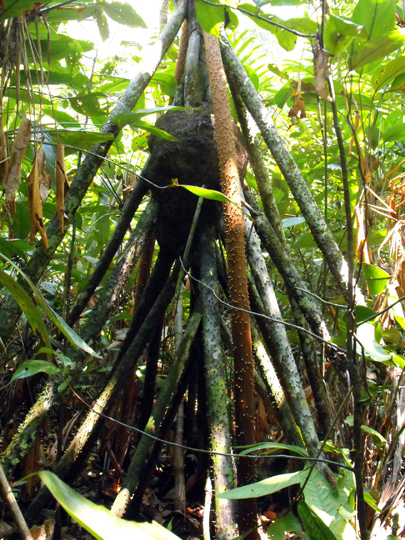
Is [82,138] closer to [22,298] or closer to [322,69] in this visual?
[22,298]

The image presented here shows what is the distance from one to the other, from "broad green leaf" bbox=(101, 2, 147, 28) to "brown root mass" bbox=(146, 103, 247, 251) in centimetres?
45

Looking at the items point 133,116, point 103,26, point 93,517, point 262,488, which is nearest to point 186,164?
point 133,116

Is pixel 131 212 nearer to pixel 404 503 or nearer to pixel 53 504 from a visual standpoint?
pixel 53 504

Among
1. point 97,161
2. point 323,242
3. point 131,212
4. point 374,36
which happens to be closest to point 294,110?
point 374,36

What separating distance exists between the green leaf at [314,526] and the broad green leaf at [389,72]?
5.56 ft

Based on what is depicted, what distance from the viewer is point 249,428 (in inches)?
60.5

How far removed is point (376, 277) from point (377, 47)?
0.79 metres

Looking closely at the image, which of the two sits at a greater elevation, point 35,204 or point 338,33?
point 338,33

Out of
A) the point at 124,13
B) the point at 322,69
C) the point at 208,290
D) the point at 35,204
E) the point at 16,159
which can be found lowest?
the point at 208,290

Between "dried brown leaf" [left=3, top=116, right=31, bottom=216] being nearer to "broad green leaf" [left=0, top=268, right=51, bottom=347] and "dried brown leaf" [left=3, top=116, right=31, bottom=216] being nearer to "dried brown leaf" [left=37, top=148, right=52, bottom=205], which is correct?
"dried brown leaf" [left=37, top=148, right=52, bottom=205]

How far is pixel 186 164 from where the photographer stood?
204cm

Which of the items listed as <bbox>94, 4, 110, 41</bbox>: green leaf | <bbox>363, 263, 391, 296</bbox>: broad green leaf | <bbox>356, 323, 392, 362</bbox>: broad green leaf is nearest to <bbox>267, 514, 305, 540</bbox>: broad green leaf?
<bbox>356, 323, 392, 362</bbox>: broad green leaf

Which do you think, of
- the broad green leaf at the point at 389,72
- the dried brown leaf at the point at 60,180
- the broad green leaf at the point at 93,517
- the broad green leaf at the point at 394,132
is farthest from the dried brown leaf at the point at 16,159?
the broad green leaf at the point at 394,132

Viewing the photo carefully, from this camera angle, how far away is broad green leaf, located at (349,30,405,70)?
4.62 ft
